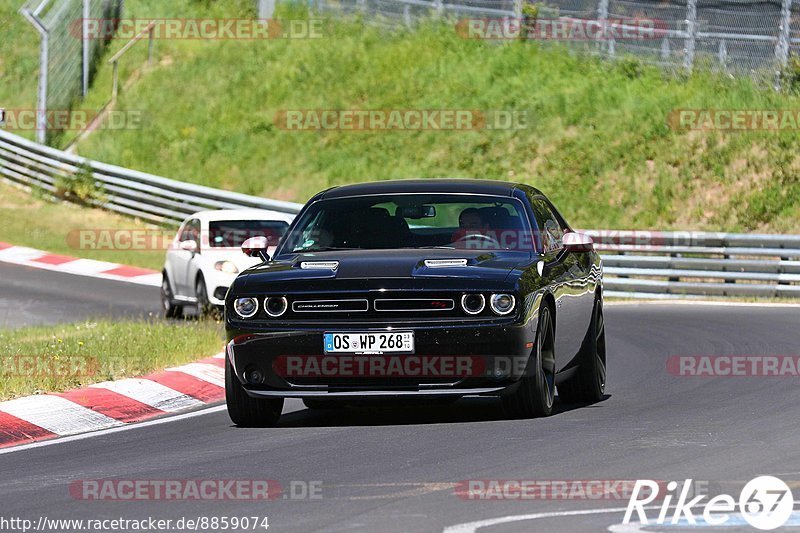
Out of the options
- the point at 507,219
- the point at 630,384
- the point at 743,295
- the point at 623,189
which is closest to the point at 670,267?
the point at 743,295

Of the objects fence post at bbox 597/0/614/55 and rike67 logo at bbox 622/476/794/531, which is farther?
fence post at bbox 597/0/614/55

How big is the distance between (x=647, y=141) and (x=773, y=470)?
1038 inches

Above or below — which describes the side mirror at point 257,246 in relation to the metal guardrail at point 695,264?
above

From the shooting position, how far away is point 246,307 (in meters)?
9.82

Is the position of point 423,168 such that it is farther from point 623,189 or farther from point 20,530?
point 20,530

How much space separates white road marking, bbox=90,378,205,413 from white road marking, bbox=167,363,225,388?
59cm

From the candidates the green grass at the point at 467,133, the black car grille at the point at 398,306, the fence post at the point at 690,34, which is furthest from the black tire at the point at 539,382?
the fence post at the point at 690,34

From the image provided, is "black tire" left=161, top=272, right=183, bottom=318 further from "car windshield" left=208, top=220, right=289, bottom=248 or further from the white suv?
"car windshield" left=208, top=220, right=289, bottom=248

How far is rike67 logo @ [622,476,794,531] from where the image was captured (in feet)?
21.2

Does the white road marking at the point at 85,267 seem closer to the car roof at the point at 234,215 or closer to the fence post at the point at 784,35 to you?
the car roof at the point at 234,215

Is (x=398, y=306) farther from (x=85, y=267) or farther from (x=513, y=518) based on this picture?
(x=85, y=267)

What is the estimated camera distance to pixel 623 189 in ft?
106

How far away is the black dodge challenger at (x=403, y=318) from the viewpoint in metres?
9.45

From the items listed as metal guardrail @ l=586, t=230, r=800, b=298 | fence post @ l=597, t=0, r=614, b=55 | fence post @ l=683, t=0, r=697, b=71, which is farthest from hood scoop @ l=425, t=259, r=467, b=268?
fence post @ l=597, t=0, r=614, b=55
